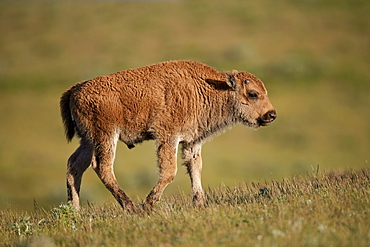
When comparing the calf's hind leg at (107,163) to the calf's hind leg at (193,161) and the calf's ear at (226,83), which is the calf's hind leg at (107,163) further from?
the calf's ear at (226,83)

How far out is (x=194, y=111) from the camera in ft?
33.6

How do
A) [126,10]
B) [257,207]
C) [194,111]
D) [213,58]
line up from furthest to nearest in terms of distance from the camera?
[126,10], [213,58], [194,111], [257,207]

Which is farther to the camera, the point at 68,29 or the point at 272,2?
the point at 272,2

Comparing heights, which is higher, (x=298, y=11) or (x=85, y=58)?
(x=298, y=11)

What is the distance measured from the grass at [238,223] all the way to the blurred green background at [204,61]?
827 centimetres

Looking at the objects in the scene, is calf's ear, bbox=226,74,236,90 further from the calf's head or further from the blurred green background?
the blurred green background

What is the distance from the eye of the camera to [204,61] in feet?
128

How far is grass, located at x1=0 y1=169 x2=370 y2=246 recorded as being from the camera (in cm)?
627

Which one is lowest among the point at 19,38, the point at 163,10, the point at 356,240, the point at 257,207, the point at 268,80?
the point at 356,240

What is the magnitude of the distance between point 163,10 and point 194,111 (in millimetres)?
Result: 51576

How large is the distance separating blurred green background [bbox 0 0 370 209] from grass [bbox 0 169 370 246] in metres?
8.27

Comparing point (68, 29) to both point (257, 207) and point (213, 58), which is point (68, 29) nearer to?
point (213, 58)

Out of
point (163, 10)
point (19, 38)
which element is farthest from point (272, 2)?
point (19, 38)

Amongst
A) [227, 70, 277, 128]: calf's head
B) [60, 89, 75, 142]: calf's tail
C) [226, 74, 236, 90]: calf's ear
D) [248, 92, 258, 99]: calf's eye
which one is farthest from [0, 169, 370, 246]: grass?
[226, 74, 236, 90]: calf's ear
